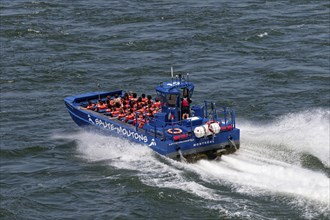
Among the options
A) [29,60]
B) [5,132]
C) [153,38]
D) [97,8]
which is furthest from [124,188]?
[97,8]

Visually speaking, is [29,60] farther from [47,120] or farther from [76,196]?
[76,196]

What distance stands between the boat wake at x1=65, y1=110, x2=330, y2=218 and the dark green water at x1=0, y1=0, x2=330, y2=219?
58mm

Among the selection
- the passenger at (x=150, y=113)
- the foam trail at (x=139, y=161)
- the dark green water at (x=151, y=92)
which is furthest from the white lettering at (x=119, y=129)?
the passenger at (x=150, y=113)

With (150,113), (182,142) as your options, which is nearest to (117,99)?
(150,113)

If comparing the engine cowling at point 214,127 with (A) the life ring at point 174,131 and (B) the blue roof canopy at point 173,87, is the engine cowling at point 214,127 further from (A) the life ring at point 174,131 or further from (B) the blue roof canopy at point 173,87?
(B) the blue roof canopy at point 173,87

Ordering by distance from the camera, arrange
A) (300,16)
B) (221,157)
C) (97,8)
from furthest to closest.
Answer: (97,8), (300,16), (221,157)

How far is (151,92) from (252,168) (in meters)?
14.2

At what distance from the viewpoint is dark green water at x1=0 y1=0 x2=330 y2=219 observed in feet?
85.5

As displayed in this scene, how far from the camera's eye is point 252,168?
1089 inches

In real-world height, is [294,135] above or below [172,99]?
below

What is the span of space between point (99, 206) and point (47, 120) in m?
11.8

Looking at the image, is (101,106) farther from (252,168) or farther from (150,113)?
(252,168)

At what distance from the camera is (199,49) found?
49.8 m

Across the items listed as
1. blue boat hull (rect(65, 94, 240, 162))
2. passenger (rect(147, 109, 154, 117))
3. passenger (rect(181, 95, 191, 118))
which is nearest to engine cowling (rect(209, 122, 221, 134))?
blue boat hull (rect(65, 94, 240, 162))
